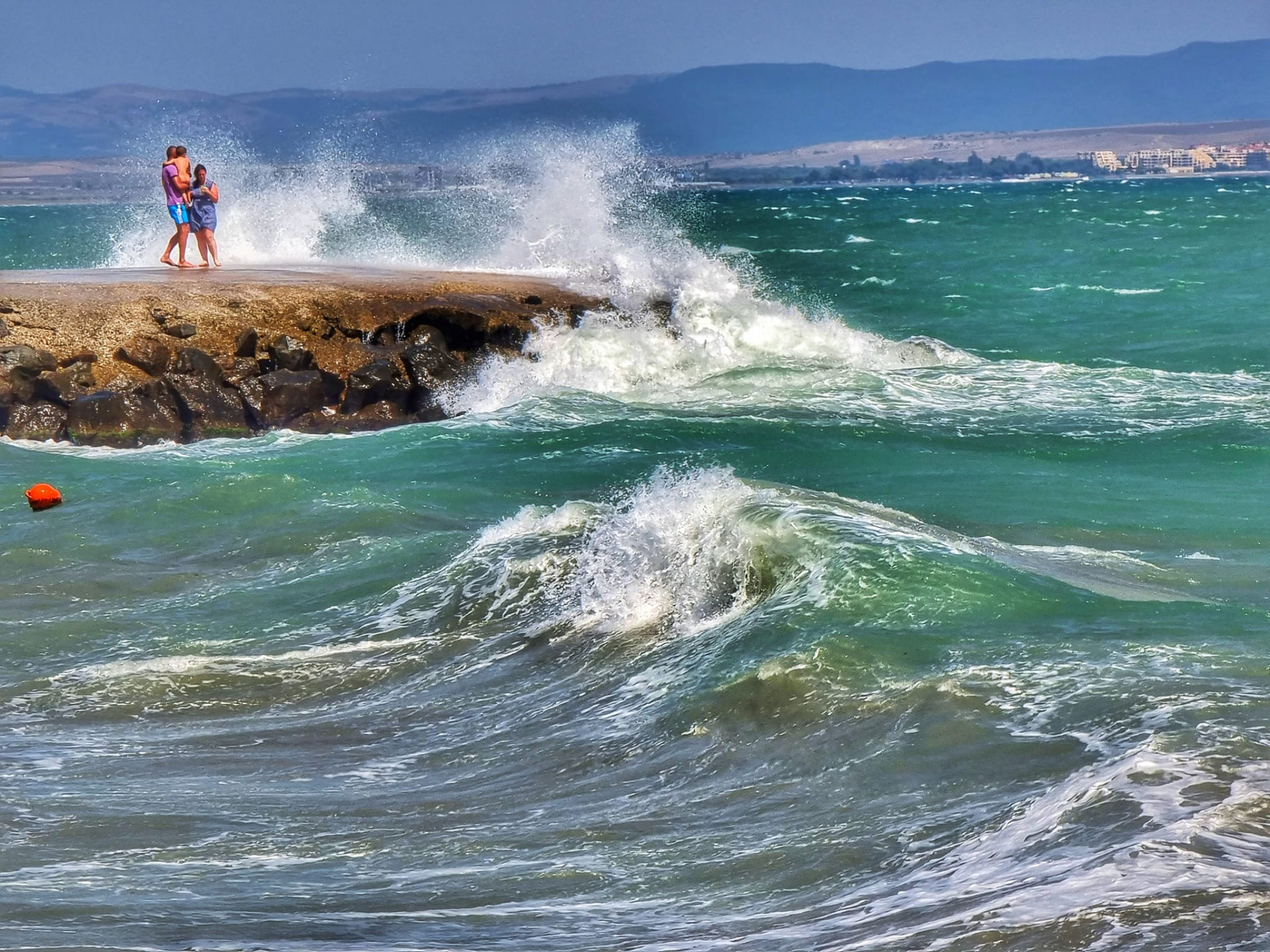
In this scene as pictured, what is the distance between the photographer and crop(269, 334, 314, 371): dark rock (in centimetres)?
1555

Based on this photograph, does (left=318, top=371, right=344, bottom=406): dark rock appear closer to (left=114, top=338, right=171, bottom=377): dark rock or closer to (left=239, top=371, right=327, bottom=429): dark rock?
(left=239, top=371, right=327, bottom=429): dark rock

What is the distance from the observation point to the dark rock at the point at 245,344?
15.5 m

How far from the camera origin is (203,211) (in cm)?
1883

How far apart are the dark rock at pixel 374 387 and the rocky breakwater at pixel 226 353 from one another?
0.01 m

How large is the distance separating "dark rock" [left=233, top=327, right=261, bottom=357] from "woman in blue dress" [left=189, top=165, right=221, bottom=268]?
10.1ft

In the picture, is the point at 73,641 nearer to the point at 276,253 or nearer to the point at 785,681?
the point at 785,681

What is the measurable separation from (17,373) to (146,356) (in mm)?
1121

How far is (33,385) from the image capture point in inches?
574

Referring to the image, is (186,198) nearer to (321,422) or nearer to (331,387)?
(331,387)

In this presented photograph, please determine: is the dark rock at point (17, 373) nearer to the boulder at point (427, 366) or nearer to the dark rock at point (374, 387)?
the dark rock at point (374, 387)

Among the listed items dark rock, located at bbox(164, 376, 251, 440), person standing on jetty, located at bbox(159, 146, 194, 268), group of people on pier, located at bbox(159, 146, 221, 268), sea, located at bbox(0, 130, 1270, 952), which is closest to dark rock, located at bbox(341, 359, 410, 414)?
sea, located at bbox(0, 130, 1270, 952)

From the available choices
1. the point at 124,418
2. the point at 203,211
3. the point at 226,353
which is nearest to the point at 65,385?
the point at 124,418

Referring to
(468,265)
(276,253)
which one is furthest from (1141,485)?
(276,253)

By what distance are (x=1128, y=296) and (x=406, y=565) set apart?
2281cm
